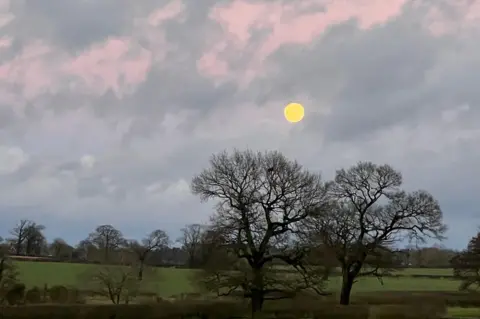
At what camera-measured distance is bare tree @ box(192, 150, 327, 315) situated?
1332 inches

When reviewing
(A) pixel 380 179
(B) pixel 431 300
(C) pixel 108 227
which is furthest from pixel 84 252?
(B) pixel 431 300

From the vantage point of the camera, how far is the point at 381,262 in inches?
1688

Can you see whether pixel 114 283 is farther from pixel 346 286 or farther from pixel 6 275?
pixel 346 286

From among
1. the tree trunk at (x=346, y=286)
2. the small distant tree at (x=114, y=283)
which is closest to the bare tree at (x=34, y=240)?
the small distant tree at (x=114, y=283)

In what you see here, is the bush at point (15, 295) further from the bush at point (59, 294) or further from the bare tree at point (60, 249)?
the bare tree at point (60, 249)

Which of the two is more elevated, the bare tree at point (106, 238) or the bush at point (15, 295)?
the bare tree at point (106, 238)

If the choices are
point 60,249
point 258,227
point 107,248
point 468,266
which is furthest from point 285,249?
point 60,249

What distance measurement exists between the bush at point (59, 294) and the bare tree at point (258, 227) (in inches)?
640

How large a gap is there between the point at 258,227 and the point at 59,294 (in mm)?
19974

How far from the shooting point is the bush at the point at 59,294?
45969 mm

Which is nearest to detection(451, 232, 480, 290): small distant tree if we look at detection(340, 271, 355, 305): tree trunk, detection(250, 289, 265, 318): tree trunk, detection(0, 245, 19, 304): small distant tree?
detection(340, 271, 355, 305): tree trunk

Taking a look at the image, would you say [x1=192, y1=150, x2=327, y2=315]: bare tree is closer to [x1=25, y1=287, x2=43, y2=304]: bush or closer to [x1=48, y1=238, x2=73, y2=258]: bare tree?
[x1=25, y1=287, x2=43, y2=304]: bush

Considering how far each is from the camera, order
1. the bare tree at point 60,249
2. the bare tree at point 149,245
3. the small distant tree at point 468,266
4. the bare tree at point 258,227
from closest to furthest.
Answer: the bare tree at point 258,227 < the small distant tree at point 468,266 < the bare tree at point 149,245 < the bare tree at point 60,249

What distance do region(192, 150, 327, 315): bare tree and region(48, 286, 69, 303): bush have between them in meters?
16.3
